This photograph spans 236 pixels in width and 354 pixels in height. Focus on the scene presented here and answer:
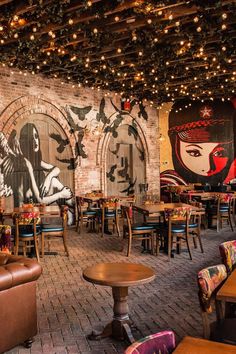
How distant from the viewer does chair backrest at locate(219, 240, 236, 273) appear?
349 cm

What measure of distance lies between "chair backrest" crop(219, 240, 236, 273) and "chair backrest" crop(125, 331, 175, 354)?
166cm

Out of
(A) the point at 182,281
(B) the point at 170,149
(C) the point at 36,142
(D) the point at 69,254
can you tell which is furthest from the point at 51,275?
(B) the point at 170,149

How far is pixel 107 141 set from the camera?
12.4 meters

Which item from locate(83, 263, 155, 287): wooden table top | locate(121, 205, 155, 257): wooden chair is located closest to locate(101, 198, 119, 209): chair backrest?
locate(121, 205, 155, 257): wooden chair

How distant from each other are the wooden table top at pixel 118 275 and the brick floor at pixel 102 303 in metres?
0.58

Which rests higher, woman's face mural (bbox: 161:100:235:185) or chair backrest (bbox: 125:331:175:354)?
woman's face mural (bbox: 161:100:235:185)

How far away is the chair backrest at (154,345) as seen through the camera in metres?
1.79

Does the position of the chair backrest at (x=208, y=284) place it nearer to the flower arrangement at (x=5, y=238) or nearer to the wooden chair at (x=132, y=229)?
the flower arrangement at (x=5, y=238)

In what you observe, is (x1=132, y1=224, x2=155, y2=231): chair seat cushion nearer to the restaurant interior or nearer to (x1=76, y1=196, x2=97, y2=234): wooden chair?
the restaurant interior

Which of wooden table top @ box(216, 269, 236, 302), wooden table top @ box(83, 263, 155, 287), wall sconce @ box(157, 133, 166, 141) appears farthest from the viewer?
wall sconce @ box(157, 133, 166, 141)

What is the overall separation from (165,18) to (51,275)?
4367 millimetres

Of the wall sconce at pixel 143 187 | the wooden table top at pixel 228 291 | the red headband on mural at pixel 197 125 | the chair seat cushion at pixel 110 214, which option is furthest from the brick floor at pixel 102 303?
the red headband on mural at pixel 197 125

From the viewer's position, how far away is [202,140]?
1462cm

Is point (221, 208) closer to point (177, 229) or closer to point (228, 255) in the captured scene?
point (177, 229)
